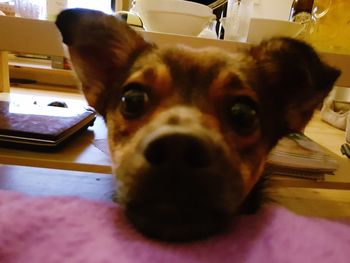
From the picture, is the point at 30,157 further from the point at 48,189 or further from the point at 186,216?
the point at 186,216

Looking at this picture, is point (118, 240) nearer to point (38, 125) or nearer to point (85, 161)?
point (85, 161)

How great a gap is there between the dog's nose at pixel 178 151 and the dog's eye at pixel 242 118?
223mm

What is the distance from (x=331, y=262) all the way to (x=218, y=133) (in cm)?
30

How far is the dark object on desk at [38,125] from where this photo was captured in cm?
129

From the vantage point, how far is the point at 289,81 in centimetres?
99

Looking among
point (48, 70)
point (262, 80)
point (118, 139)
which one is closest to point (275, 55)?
point (262, 80)

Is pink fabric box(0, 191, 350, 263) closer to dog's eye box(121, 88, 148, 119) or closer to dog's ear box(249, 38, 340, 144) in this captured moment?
dog's eye box(121, 88, 148, 119)

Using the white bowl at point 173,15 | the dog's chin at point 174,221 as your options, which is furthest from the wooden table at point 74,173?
the white bowl at point 173,15

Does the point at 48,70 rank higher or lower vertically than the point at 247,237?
lower

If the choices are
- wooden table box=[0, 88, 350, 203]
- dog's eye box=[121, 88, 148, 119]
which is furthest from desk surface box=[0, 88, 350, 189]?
dog's eye box=[121, 88, 148, 119]

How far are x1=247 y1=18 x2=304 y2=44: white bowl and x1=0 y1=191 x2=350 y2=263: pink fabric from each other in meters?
1.12

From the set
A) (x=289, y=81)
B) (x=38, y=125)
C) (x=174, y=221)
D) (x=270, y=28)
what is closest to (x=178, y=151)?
(x=174, y=221)

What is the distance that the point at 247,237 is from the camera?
2.08ft

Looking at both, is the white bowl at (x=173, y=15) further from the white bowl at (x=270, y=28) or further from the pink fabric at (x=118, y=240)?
the pink fabric at (x=118, y=240)
